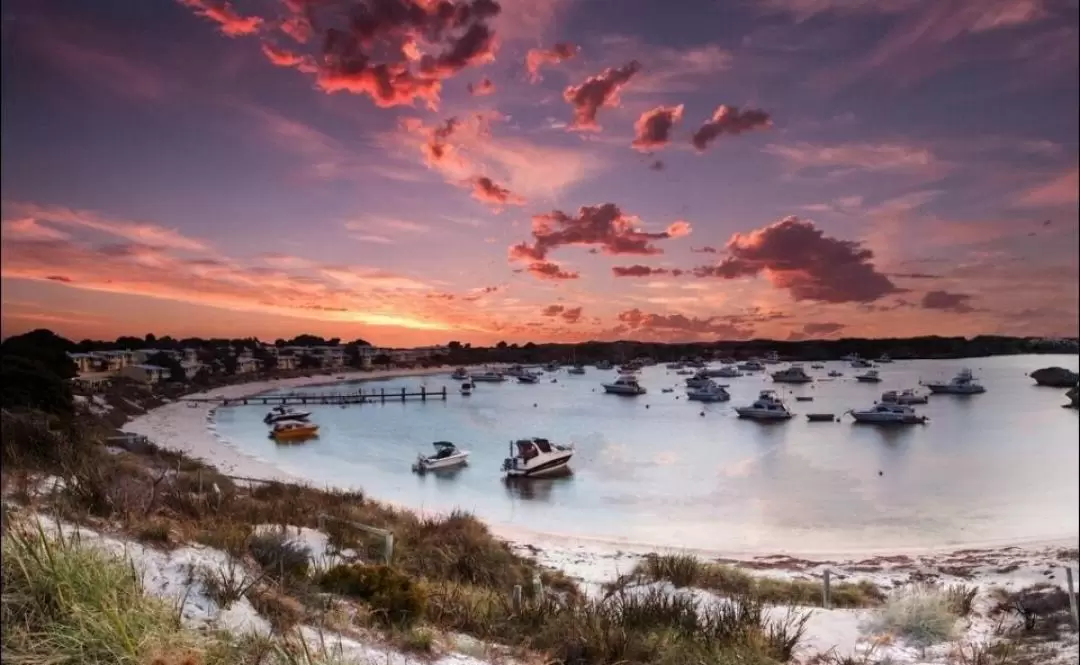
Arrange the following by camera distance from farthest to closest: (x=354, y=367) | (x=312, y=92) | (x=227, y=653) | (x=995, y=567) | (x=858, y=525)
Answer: (x=858, y=525)
(x=995, y=567)
(x=354, y=367)
(x=312, y=92)
(x=227, y=653)

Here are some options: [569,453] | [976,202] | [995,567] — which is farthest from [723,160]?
[995,567]

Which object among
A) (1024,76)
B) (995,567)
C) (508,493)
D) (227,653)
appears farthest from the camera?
(508,493)

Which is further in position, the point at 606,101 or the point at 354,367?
the point at 354,367

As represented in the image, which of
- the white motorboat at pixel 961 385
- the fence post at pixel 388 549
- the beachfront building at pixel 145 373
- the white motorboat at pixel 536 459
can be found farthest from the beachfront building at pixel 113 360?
the white motorboat at pixel 961 385

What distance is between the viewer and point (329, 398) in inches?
351

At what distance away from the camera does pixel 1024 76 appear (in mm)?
4113

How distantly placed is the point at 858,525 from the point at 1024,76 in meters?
6.56

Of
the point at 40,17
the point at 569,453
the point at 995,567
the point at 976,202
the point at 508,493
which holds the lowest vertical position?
the point at 995,567

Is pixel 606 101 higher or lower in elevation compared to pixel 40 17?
lower

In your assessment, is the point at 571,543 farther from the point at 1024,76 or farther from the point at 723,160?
the point at 1024,76

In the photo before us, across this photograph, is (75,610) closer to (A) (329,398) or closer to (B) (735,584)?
(B) (735,584)

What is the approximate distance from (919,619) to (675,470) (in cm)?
362

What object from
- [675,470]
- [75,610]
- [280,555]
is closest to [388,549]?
[280,555]

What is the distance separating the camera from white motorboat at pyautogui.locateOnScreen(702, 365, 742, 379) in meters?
5.70
